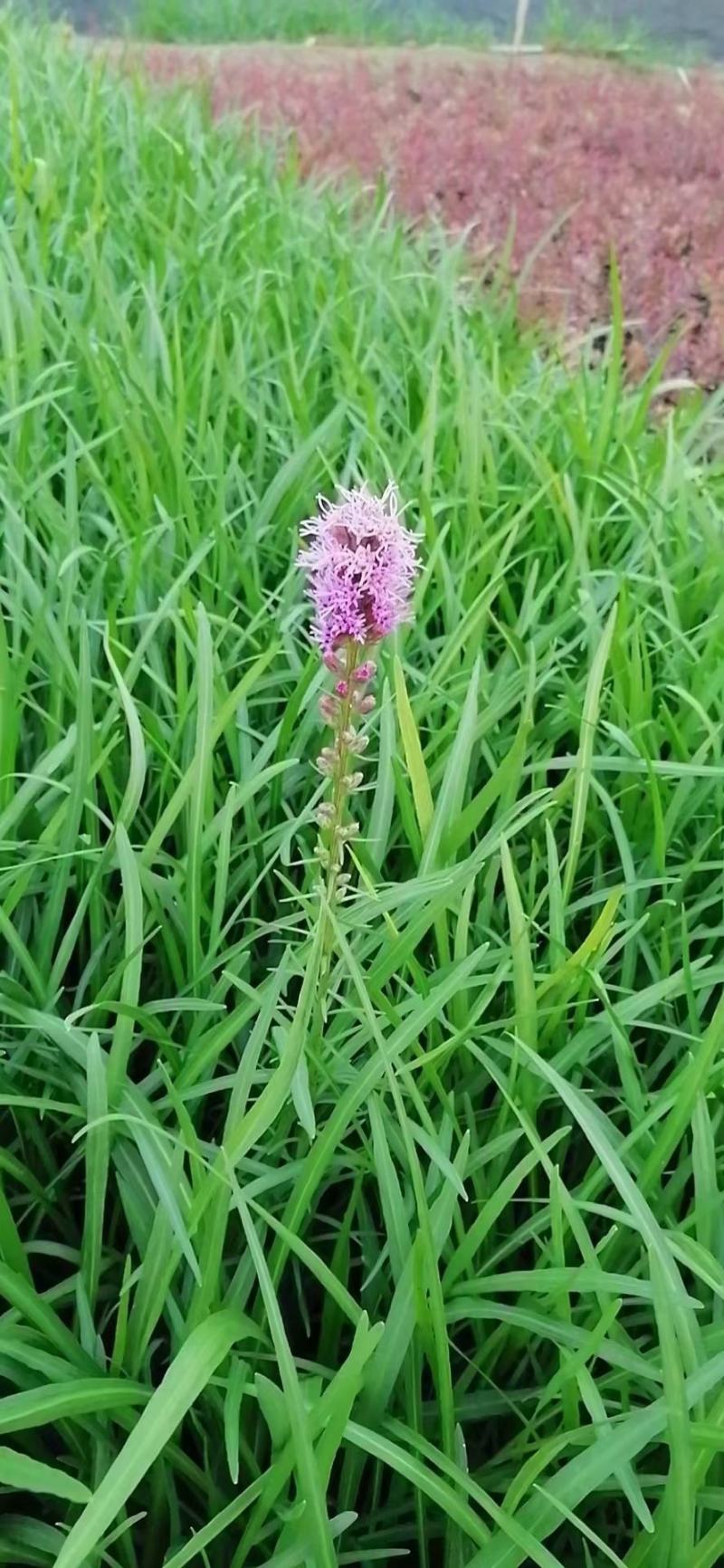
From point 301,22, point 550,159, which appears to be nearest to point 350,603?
point 550,159

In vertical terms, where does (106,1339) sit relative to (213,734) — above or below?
below

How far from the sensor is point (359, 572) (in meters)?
0.52

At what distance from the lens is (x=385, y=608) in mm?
529

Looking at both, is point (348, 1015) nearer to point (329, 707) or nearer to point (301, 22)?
point (329, 707)

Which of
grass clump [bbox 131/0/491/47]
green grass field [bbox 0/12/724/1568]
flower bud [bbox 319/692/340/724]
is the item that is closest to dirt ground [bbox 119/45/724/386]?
grass clump [bbox 131/0/491/47]

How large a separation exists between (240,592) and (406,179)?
2049 mm

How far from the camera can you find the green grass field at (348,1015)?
0.50 meters

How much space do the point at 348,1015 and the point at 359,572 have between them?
25 cm

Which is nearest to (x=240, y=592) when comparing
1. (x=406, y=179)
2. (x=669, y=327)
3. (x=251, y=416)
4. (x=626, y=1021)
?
(x=251, y=416)

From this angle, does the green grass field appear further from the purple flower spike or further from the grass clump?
the grass clump

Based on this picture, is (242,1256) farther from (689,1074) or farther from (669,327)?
(669,327)

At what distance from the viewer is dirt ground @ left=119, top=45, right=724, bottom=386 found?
2354 millimetres

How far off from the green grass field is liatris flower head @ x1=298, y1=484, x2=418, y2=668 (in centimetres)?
13

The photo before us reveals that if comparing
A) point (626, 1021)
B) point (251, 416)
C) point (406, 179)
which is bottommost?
point (626, 1021)
